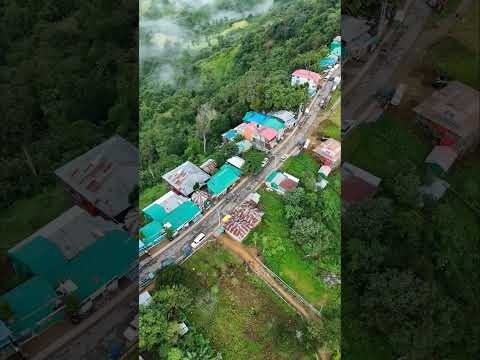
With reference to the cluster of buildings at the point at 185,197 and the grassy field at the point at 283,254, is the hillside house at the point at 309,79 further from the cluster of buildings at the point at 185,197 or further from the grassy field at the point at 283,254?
the grassy field at the point at 283,254

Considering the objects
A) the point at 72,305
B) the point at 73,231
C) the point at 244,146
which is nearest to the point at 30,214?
the point at 73,231

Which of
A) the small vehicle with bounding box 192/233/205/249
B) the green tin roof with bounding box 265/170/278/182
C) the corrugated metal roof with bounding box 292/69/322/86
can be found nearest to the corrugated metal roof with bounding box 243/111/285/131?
the green tin roof with bounding box 265/170/278/182

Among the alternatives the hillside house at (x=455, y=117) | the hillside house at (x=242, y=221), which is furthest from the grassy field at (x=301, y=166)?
the hillside house at (x=455, y=117)

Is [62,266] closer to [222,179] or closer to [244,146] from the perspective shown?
[222,179]

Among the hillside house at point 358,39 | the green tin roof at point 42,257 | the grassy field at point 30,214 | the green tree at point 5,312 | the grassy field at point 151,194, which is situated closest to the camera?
the green tree at point 5,312

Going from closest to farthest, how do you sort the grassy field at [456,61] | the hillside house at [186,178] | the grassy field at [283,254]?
1. the grassy field at [283,254]
2. the hillside house at [186,178]
3. the grassy field at [456,61]

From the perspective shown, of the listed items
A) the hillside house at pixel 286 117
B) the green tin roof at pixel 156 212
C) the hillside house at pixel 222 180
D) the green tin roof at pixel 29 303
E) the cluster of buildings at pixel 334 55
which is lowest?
the green tin roof at pixel 29 303
